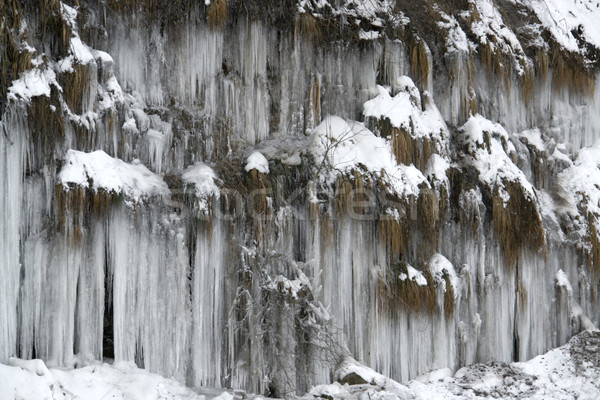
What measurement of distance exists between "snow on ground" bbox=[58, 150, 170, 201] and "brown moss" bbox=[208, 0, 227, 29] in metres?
2.07

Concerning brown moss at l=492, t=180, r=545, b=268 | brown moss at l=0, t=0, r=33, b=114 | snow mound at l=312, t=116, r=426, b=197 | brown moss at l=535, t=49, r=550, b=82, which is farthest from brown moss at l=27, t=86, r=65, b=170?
brown moss at l=535, t=49, r=550, b=82

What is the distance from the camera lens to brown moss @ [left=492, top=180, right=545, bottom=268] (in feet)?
31.4

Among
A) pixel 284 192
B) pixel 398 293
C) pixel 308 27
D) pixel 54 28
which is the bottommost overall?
pixel 398 293

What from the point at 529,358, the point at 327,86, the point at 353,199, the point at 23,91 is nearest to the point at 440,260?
the point at 353,199

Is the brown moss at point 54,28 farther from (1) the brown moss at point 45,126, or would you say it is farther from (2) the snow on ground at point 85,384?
(2) the snow on ground at point 85,384

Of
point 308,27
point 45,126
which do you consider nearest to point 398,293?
point 308,27

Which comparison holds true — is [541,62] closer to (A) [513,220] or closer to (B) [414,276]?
(A) [513,220]

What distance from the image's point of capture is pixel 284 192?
8.70 meters

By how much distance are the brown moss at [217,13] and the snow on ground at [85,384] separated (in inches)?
170

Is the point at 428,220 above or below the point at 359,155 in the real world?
below

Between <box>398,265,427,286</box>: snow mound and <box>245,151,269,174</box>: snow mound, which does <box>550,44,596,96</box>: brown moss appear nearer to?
<box>398,265,427,286</box>: snow mound

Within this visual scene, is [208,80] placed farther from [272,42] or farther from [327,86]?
[327,86]

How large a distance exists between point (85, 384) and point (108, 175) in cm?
226

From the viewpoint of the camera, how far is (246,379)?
8.33m
